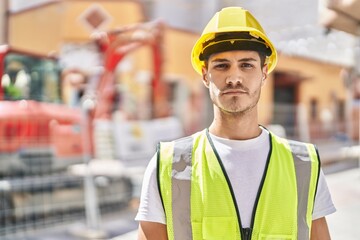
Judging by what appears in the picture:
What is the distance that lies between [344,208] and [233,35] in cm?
411

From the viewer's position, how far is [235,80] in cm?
141

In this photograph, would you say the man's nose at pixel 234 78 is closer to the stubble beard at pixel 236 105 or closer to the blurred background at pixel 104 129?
the stubble beard at pixel 236 105

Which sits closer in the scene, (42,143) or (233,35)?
(233,35)

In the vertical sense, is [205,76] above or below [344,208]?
above

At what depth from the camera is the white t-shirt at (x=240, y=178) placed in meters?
1.42

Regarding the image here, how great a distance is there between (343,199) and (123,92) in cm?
1022

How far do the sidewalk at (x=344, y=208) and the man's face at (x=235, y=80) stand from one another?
1.85m

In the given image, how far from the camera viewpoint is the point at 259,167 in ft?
4.72

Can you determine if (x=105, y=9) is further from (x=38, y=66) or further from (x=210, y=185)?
(x=210, y=185)

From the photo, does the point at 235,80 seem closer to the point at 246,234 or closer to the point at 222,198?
the point at 222,198

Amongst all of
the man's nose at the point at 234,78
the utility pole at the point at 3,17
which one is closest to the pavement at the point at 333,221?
the man's nose at the point at 234,78

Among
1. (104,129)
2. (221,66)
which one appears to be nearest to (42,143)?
(104,129)

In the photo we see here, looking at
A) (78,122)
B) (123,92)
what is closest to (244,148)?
(78,122)

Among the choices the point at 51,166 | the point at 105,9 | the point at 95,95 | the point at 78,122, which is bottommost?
the point at 51,166
